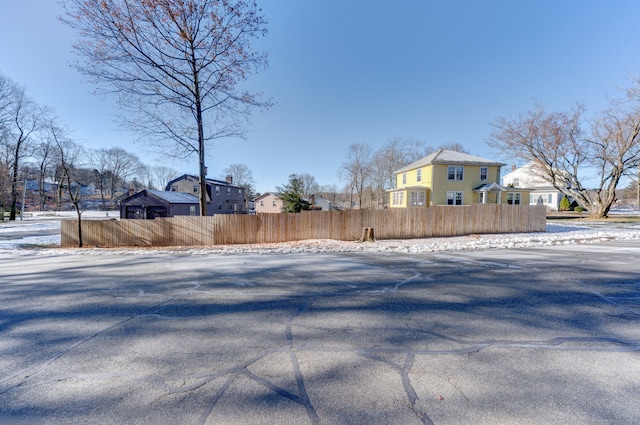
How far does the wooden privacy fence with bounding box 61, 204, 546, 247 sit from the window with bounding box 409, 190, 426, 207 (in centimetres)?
1211

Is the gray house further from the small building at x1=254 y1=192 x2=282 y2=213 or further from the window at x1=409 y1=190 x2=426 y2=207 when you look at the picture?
the window at x1=409 y1=190 x2=426 y2=207

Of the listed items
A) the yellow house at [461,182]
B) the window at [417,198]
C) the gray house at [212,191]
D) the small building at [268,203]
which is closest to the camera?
the yellow house at [461,182]

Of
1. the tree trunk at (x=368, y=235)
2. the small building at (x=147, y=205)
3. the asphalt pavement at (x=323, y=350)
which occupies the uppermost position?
the small building at (x=147, y=205)

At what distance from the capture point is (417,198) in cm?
2697

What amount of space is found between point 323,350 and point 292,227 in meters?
10.6

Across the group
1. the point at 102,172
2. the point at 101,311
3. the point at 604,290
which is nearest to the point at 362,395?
the point at 101,311

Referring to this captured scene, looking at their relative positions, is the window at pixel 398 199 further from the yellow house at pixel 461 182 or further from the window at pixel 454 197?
the window at pixel 454 197

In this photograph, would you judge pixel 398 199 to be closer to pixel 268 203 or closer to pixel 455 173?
pixel 455 173

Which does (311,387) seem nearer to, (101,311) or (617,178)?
(101,311)

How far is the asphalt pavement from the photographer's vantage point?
1943 mm

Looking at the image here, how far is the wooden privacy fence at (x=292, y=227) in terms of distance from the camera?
43.5ft

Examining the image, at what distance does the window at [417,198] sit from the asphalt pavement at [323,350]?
21696 mm

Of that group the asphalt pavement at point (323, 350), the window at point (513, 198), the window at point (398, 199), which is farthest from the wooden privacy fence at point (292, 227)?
the window at point (513, 198)

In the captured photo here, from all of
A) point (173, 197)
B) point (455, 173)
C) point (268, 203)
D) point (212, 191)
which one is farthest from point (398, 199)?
point (268, 203)
